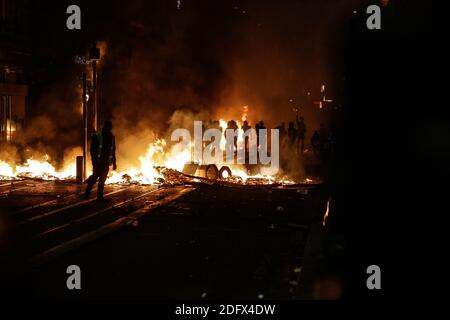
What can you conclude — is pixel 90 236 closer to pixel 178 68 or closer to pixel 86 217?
pixel 86 217

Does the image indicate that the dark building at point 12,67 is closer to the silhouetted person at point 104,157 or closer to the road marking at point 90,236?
the silhouetted person at point 104,157

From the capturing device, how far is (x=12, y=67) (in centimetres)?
2512

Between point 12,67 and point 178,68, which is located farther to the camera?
point 178,68

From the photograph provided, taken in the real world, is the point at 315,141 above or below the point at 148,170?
above

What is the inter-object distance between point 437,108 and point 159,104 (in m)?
15.0

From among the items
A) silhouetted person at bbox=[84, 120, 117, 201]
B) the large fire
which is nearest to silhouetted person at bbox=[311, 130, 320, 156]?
the large fire

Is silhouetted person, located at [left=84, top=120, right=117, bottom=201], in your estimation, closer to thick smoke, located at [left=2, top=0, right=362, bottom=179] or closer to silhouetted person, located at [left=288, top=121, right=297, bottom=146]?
thick smoke, located at [left=2, top=0, right=362, bottom=179]

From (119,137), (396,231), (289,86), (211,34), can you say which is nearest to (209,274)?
(396,231)

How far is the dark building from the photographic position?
977 inches

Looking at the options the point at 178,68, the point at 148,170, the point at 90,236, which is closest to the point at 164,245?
the point at 90,236

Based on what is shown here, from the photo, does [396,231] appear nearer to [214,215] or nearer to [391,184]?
[214,215]

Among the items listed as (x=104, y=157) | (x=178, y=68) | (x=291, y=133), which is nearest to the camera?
(x=104, y=157)

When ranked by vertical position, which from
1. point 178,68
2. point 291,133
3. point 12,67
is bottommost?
point 291,133

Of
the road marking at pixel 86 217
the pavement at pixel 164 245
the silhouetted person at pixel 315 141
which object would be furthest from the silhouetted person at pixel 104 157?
the silhouetted person at pixel 315 141
